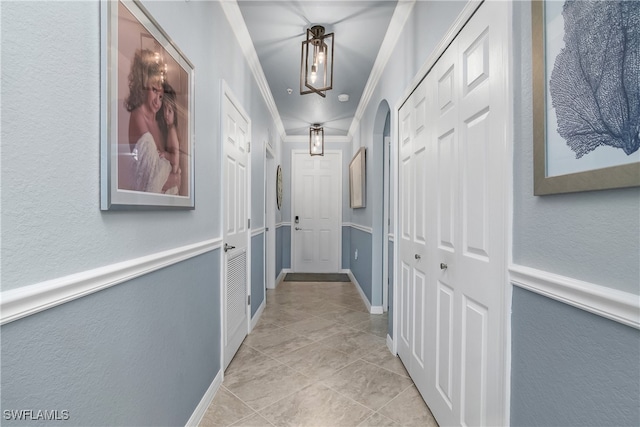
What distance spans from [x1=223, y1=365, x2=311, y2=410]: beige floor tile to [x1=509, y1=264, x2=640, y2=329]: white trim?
156 cm

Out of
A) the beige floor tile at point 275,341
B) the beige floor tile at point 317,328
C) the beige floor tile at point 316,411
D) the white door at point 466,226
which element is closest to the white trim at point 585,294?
the white door at point 466,226

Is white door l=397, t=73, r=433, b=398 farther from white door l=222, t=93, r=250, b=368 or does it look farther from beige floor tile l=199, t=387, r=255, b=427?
white door l=222, t=93, r=250, b=368

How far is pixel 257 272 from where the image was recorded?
3256mm

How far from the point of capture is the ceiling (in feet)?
7.02

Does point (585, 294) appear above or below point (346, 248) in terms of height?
above

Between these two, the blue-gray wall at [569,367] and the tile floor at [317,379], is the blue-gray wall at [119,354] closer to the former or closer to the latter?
the tile floor at [317,379]

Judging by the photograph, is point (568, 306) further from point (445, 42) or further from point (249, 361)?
point (249, 361)

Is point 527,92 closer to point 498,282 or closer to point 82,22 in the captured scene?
point 498,282

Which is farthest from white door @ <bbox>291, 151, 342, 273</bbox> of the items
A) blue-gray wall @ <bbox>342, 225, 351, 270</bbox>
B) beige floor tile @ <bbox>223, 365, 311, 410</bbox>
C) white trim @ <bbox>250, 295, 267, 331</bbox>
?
beige floor tile @ <bbox>223, 365, 311, 410</bbox>

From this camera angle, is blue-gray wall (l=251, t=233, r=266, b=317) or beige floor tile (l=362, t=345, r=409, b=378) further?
blue-gray wall (l=251, t=233, r=266, b=317)

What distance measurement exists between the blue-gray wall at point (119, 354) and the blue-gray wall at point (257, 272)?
51.0 inches

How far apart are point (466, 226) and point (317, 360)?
1.60 m

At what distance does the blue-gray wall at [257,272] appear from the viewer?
305 centimetres

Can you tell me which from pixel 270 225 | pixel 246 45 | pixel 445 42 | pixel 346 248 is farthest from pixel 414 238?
pixel 346 248
